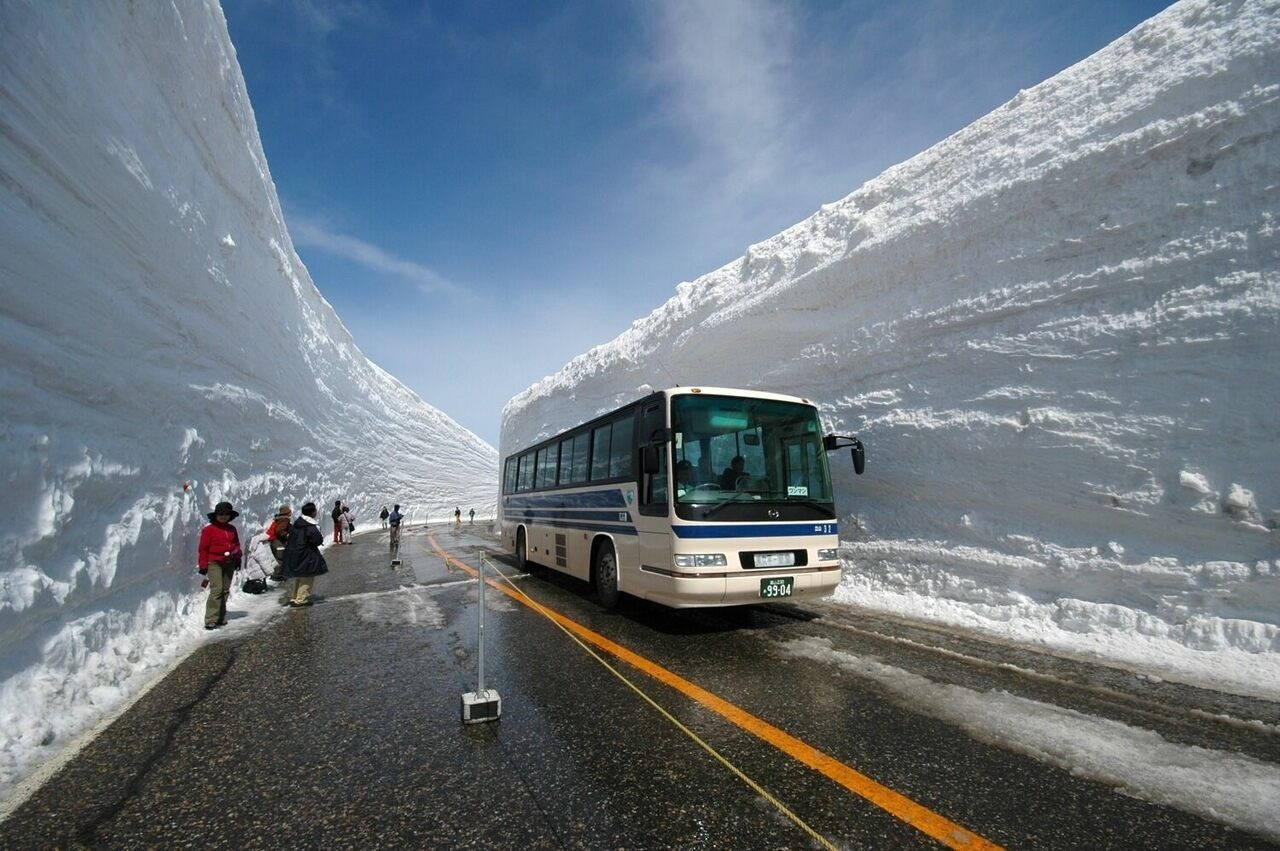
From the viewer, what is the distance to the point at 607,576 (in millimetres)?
7812

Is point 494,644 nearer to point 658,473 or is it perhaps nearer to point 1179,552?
point 658,473

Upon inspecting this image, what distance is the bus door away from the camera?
6148 mm

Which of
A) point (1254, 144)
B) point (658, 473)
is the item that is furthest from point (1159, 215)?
point (658, 473)

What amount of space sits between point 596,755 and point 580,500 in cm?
561

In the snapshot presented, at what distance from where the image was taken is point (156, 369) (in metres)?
8.71

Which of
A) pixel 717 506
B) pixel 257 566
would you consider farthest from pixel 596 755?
pixel 257 566

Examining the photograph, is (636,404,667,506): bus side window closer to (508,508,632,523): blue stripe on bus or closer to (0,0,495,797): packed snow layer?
(508,508,632,523): blue stripe on bus

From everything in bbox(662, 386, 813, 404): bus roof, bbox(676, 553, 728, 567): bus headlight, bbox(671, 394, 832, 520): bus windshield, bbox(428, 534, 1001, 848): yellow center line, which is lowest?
bbox(428, 534, 1001, 848): yellow center line

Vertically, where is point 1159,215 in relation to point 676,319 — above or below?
below

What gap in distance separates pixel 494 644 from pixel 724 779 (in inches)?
142

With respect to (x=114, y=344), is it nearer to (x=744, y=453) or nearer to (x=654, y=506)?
(x=654, y=506)

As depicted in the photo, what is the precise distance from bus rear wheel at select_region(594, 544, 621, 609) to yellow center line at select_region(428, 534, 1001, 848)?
7.13 feet

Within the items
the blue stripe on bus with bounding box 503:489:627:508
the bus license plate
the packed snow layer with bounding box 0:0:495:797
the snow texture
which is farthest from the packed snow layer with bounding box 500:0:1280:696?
the packed snow layer with bounding box 0:0:495:797

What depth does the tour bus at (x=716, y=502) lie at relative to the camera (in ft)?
19.5
